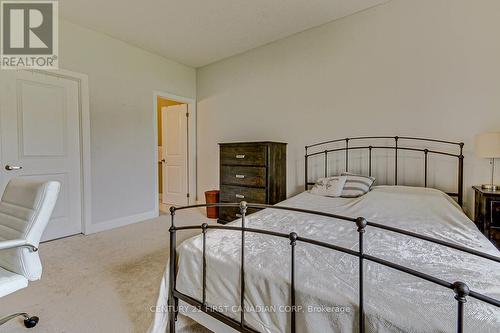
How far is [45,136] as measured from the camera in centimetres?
295

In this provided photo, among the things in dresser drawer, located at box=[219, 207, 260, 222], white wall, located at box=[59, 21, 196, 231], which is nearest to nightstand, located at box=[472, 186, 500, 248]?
dresser drawer, located at box=[219, 207, 260, 222]

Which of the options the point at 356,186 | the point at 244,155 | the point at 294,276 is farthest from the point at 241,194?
the point at 294,276

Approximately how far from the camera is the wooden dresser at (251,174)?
322 cm

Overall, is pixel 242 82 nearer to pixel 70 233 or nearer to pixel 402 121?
pixel 402 121

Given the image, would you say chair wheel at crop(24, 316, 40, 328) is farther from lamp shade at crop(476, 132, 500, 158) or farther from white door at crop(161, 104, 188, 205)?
lamp shade at crop(476, 132, 500, 158)

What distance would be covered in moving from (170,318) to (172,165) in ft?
12.8

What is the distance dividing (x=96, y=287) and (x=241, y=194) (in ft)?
6.18

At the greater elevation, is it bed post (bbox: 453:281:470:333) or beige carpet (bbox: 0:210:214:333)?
bed post (bbox: 453:281:470:333)

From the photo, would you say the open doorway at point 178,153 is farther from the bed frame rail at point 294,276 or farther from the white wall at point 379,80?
the bed frame rail at point 294,276

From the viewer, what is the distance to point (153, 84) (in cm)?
401

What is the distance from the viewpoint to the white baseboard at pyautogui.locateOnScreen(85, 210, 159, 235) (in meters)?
3.33

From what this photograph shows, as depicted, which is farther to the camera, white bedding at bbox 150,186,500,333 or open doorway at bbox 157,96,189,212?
open doorway at bbox 157,96,189,212

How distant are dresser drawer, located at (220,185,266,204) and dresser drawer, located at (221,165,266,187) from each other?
64mm

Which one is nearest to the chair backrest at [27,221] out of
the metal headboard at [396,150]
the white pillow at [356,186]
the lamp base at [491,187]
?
the white pillow at [356,186]
